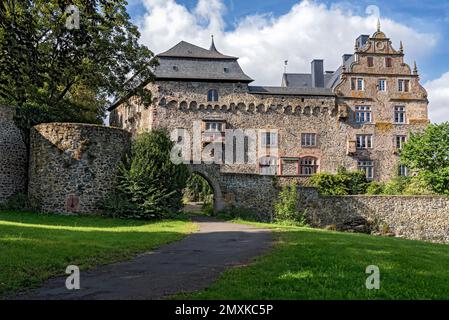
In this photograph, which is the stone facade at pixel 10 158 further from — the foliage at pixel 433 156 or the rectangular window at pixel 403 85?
the rectangular window at pixel 403 85

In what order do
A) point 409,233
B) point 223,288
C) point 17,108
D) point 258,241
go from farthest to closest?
point 409,233
point 17,108
point 258,241
point 223,288

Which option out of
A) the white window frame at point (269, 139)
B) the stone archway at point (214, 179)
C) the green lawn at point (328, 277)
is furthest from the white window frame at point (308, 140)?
the green lawn at point (328, 277)

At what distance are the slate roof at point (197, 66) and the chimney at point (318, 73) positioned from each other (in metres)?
10.4

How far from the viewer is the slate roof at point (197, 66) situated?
46875mm

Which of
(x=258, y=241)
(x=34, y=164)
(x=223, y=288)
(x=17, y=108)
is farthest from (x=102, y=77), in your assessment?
(x=223, y=288)

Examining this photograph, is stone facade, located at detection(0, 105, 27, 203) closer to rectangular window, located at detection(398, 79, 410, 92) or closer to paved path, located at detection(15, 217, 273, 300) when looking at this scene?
paved path, located at detection(15, 217, 273, 300)

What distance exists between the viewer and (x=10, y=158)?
27828 mm

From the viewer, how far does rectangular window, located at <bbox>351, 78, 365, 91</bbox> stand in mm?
49531

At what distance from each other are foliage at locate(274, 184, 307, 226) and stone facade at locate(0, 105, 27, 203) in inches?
602

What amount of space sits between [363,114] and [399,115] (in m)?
3.69

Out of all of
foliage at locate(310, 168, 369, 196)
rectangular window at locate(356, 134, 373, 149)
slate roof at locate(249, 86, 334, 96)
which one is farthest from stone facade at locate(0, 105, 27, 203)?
rectangular window at locate(356, 134, 373, 149)

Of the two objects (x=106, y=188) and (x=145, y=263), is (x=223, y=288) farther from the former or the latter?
(x=106, y=188)
